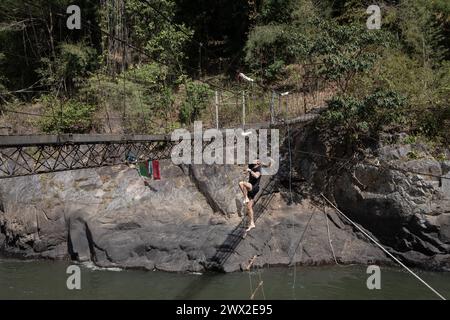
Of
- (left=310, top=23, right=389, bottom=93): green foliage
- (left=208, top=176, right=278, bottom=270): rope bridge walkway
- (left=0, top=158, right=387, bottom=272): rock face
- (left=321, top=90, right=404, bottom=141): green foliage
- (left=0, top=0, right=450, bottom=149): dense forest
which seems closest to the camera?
(left=208, top=176, right=278, bottom=270): rope bridge walkway

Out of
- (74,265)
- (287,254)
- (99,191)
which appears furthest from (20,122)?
(287,254)

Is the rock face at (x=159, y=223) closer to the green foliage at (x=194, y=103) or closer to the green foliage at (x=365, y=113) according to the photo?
the green foliage at (x=365, y=113)

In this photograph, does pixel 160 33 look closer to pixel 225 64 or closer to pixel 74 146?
pixel 225 64

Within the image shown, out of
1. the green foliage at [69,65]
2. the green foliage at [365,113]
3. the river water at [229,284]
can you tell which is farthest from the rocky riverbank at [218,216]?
the green foliage at [69,65]

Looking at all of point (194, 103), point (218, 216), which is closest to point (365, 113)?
point (218, 216)

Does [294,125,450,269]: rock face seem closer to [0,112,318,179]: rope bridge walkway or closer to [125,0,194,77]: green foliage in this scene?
[0,112,318,179]: rope bridge walkway

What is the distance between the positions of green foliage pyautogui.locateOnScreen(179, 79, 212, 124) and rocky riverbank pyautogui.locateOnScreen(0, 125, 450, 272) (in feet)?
11.4

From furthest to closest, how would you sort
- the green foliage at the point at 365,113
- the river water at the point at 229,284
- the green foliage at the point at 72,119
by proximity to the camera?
the green foliage at the point at 72,119 → the green foliage at the point at 365,113 → the river water at the point at 229,284

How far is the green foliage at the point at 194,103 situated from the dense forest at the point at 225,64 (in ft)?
0.12

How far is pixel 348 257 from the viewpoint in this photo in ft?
39.4

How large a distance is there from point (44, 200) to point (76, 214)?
5.08ft

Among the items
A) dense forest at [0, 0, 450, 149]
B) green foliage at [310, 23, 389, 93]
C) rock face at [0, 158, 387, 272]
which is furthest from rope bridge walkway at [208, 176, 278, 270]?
green foliage at [310, 23, 389, 93]

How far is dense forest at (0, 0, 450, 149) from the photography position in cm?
1295

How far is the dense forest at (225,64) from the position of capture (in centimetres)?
1295
